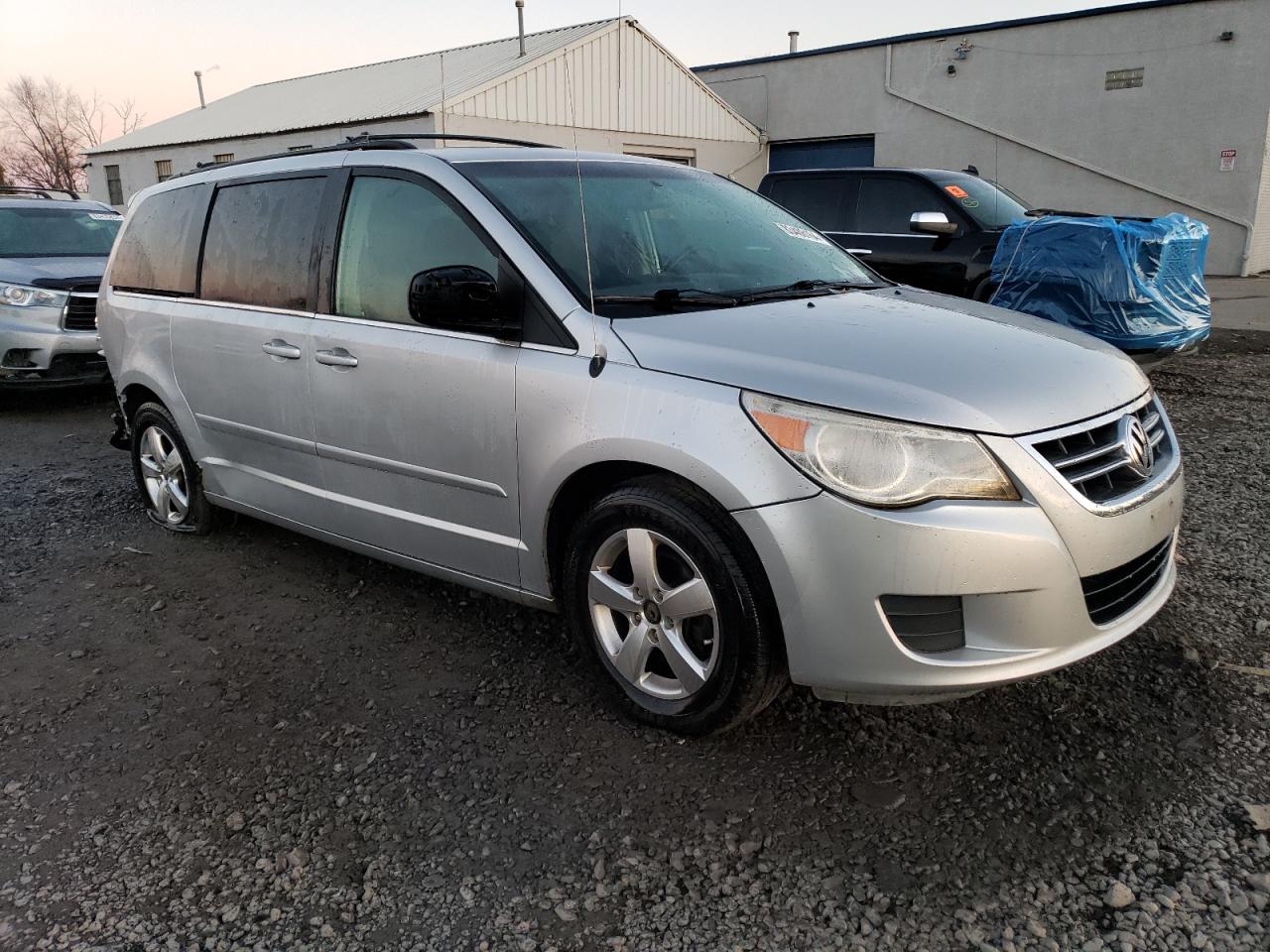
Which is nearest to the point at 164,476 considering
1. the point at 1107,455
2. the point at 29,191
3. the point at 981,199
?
the point at 1107,455

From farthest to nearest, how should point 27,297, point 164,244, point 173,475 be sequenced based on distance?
1. point 27,297
2. point 173,475
3. point 164,244

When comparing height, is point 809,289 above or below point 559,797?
above

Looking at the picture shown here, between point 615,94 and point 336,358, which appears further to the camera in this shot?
point 615,94

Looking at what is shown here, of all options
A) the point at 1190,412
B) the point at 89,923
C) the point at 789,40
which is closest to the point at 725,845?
the point at 89,923

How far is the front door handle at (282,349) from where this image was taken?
3.62 meters

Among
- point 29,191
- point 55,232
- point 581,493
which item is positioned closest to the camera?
point 581,493

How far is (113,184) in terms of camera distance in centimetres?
2939

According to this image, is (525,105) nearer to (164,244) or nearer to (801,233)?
(164,244)

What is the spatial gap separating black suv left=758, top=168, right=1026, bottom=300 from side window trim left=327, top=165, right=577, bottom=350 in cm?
467

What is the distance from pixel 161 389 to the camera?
4461 mm

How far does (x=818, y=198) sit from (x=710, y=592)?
7.37 meters

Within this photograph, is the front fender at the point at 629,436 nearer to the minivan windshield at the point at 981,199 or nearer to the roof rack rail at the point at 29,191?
the minivan windshield at the point at 981,199

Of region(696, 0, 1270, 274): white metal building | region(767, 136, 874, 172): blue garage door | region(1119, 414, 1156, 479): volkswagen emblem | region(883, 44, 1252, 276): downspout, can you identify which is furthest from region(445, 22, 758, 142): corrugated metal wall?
region(1119, 414, 1156, 479): volkswagen emblem

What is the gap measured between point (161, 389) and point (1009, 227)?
625cm
